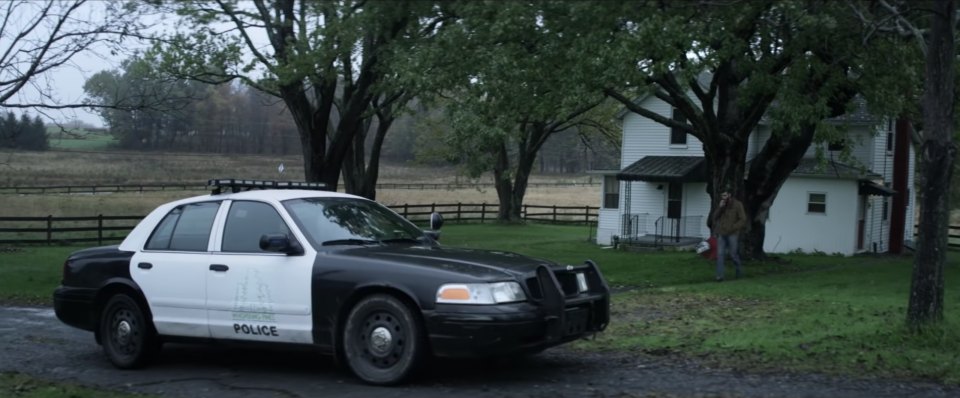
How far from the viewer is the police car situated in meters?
7.24

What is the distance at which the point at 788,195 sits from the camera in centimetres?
3127

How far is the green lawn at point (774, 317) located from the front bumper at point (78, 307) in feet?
15.1

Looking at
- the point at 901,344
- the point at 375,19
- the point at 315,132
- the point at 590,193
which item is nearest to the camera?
the point at 901,344

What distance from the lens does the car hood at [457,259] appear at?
290 inches

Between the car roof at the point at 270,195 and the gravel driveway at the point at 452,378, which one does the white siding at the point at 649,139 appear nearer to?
the gravel driveway at the point at 452,378

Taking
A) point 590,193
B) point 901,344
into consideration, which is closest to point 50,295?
point 901,344

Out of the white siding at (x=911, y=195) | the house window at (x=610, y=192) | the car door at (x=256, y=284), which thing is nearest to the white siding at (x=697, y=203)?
the house window at (x=610, y=192)

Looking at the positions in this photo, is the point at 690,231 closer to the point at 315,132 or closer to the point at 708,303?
the point at 315,132

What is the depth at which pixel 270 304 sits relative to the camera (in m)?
7.93

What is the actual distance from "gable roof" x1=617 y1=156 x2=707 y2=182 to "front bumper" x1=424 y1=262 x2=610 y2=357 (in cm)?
2474

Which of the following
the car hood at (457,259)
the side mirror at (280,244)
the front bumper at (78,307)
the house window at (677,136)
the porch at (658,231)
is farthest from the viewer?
the house window at (677,136)

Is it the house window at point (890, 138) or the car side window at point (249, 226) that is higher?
the house window at point (890, 138)

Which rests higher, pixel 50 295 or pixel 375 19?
pixel 375 19

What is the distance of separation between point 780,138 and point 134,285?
1513cm
